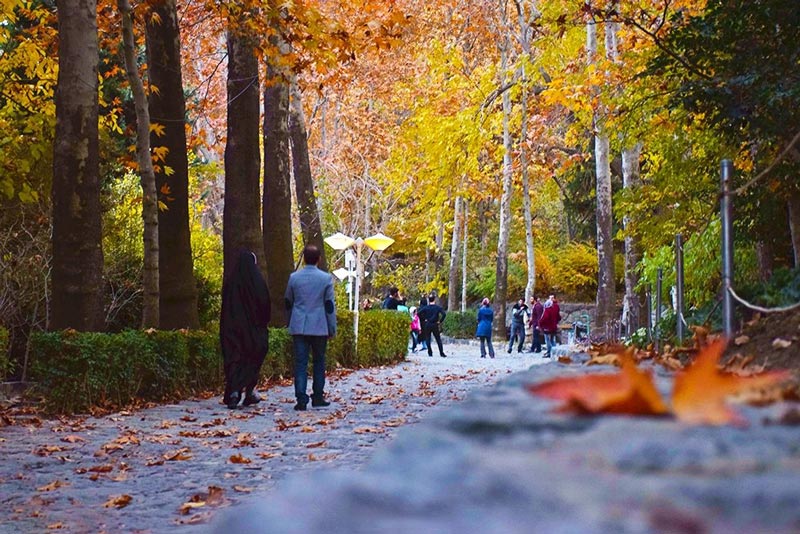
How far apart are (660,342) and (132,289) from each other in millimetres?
13883

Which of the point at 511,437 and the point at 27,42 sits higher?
the point at 27,42

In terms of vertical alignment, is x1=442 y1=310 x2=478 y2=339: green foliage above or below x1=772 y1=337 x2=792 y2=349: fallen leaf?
below

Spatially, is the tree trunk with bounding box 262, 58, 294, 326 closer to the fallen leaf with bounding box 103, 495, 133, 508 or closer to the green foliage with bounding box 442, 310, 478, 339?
the fallen leaf with bounding box 103, 495, 133, 508

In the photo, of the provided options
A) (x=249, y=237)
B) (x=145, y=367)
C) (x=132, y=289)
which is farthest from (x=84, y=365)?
(x=132, y=289)

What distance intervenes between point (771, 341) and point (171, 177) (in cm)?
1295

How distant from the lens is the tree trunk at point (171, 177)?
58.9ft

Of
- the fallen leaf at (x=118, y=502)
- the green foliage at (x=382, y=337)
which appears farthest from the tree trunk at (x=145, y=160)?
the green foliage at (x=382, y=337)

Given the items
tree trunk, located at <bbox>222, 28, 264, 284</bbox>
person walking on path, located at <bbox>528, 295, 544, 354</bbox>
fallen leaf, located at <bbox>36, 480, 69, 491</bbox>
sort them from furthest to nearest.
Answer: person walking on path, located at <bbox>528, 295, 544, 354</bbox> < tree trunk, located at <bbox>222, 28, 264, 284</bbox> < fallen leaf, located at <bbox>36, 480, 69, 491</bbox>

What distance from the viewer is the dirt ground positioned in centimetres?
584

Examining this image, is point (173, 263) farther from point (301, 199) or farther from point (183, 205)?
point (301, 199)

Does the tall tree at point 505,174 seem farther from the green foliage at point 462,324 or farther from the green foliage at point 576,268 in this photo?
the green foliage at point 462,324

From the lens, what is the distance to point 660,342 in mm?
10906

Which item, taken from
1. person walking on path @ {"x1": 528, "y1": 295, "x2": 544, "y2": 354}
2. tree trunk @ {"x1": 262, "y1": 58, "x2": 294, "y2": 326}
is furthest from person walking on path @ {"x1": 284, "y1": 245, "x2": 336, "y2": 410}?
person walking on path @ {"x1": 528, "y1": 295, "x2": 544, "y2": 354}

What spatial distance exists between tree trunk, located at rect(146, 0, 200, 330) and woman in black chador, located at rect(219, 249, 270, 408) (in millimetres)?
3088
